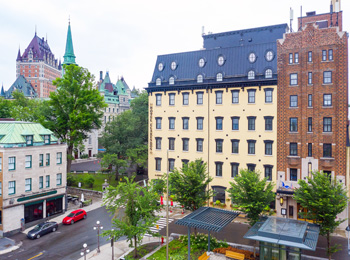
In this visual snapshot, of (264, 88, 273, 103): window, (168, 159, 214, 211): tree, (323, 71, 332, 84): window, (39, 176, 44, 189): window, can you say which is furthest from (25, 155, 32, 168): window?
(323, 71, 332, 84): window

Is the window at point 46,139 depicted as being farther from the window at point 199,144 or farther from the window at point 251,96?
the window at point 251,96

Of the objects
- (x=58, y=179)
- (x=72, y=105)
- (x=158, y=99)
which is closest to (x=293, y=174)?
(x=158, y=99)

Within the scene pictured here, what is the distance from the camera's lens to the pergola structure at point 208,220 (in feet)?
73.3

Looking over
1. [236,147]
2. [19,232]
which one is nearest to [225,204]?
[236,147]

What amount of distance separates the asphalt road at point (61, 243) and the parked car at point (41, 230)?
0.41 meters

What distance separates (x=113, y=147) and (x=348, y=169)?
3602 cm

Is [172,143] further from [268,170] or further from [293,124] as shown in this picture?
[293,124]

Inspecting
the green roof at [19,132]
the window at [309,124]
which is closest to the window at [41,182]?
the green roof at [19,132]

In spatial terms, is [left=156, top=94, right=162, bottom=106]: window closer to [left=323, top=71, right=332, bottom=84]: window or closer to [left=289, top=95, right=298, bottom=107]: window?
[left=289, top=95, right=298, bottom=107]: window

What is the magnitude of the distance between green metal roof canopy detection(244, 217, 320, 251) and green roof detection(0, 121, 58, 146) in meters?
26.9

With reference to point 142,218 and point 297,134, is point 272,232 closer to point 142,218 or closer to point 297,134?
point 142,218

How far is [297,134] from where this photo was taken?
108 feet

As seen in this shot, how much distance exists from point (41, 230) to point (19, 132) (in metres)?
11.9

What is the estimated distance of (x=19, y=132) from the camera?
111 ft
